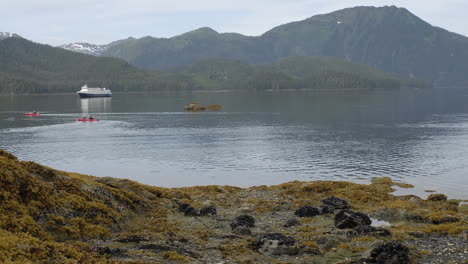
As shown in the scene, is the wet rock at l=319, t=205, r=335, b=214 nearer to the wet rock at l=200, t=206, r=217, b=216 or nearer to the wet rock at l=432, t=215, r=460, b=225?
the wet rock at l=432, t=215, r=460, b=225

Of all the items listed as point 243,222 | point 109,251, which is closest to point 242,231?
point 243,222

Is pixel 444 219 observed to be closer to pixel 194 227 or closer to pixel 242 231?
pixel 242 231

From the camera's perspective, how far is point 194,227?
3769 centimetres

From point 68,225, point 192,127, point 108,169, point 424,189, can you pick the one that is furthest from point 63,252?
point 192,127

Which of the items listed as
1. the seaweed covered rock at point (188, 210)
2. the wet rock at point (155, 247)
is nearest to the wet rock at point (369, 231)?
the wet rock at point (155, 247)

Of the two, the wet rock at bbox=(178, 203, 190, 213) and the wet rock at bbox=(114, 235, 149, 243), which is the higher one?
the wet rock at bbox=(114, 235, 149, 243)

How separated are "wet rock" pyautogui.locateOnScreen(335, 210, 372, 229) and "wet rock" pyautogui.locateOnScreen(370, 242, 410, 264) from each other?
824cm

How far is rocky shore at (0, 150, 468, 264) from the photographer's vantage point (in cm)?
2831

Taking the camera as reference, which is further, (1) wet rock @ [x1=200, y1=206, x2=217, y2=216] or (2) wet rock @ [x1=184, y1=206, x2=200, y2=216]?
(1) wet rock @ [x1=200, y1=206, x2=217, y2=216]

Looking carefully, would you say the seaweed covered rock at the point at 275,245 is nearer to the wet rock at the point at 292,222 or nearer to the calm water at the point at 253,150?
the wet rock at the point at 292,222

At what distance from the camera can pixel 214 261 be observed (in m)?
28.5

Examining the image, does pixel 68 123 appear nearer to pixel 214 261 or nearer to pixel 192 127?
pixel 192 127

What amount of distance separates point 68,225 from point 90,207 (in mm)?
3384

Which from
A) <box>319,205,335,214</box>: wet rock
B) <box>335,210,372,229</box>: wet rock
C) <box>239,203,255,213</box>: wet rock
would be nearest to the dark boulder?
<box>335,210,372,229</box>: wet rock
